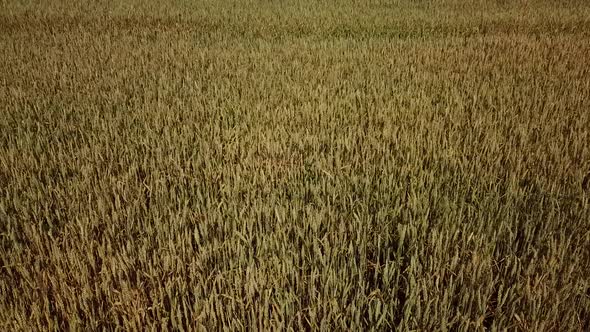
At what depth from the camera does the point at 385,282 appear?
125 cm

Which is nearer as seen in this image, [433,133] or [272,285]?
[272,285]

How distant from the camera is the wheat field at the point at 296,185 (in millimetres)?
1206

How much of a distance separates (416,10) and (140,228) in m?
7.87

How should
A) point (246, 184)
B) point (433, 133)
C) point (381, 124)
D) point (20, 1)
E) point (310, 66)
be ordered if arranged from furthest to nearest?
point (20, 1) → point (310, 66) → point (381, 124) → point (433, 133) → point (246, 184)

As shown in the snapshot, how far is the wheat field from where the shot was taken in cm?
121

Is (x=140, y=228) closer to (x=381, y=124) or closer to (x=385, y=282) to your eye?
(x=385, y=282)

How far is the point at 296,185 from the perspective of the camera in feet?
6.19

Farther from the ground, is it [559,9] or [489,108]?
[559,9]

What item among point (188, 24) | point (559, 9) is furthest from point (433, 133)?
point (559, 9)

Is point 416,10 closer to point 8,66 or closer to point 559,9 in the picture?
point 559,9

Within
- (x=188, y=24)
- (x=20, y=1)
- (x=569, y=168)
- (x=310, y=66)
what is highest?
(x=20, y=1)

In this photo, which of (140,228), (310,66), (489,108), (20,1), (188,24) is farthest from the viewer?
(20,1)

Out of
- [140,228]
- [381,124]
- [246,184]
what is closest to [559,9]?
[381,124]

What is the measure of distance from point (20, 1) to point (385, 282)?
10848 mm
